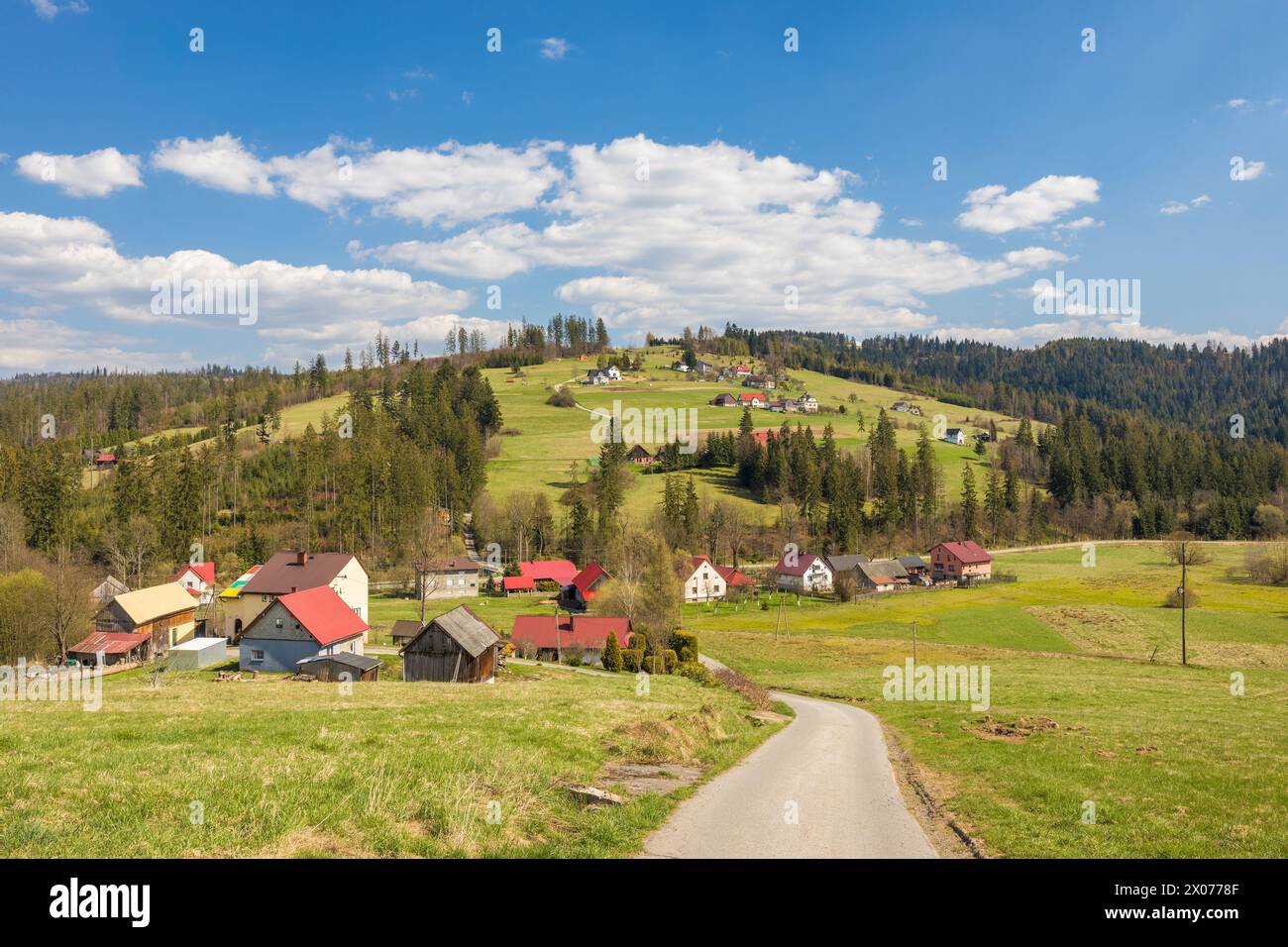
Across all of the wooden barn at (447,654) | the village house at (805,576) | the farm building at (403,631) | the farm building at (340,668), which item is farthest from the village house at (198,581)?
the village house at (805,576)

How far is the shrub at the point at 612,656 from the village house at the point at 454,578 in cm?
4335

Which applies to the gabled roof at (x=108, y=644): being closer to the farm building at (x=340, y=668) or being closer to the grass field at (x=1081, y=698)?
the farm building at (x=340, y=668)

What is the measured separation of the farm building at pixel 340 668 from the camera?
4662cm

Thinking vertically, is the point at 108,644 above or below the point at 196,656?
above

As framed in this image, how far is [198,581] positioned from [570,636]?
4827 centimetres

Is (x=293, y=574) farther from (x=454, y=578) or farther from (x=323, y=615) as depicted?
(x=454, y=578)

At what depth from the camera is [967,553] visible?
107438 mm

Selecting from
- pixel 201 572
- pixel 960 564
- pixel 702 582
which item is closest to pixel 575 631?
pixel 702 582

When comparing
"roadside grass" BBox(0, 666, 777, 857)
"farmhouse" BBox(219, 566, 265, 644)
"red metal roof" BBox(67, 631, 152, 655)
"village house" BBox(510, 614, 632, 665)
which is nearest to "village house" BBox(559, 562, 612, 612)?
"village house" BBox(510, 614, 632, 665)

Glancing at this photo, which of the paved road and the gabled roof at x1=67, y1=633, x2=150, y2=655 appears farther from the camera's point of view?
the gabled roof at x1=67, y1=633, x2=150, y2=655

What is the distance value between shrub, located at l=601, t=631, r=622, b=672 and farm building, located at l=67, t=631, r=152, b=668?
130ft

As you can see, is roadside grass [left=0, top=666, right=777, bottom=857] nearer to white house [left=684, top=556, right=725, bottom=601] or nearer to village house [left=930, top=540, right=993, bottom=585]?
white house [left=684, top=556, right=725, bottom=601]

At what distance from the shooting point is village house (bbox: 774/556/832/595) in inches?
4104
